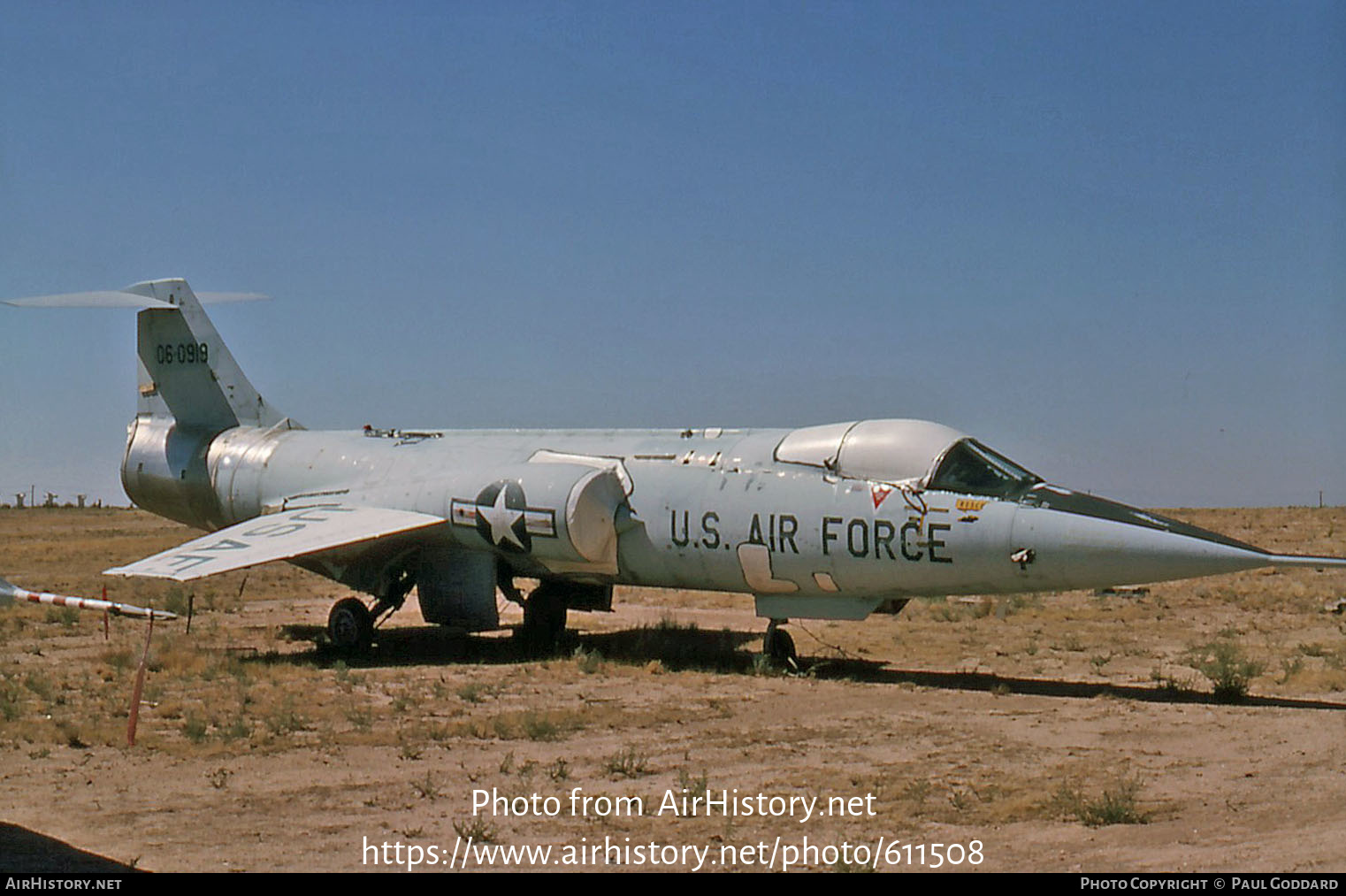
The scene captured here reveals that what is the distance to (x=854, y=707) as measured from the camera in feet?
40.2

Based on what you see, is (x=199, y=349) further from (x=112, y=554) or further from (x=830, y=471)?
(x=112, y=554)

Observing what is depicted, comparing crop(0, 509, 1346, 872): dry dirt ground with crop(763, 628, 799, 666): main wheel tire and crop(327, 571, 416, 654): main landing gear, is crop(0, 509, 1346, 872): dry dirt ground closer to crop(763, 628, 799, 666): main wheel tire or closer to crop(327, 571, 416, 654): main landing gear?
crop(327, 571, 416, 654): main landing gear

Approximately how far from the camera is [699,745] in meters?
10.5

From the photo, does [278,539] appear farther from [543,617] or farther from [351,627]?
[543,617]

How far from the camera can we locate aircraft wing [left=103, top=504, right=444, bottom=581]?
14.9 m

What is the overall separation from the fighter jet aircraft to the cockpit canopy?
21 mm

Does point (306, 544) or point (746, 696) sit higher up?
point (306, 544)

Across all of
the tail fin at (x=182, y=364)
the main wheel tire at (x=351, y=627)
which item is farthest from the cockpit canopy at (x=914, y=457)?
the tail fin at (x=182, y=364)

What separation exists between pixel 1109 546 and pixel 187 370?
1518 cm

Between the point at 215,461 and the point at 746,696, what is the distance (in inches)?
423

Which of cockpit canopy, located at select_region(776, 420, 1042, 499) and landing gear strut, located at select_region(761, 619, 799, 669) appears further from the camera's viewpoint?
landing gear strut, located at select_region(761, 619, 799, 669)

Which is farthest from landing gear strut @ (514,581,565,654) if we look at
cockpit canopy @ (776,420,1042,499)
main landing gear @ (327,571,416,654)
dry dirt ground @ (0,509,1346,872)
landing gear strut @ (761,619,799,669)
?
cockpit canopy @ (776,420,1042,499)

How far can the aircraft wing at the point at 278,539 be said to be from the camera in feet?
48.9

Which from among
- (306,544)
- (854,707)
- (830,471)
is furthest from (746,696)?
(306,544)
